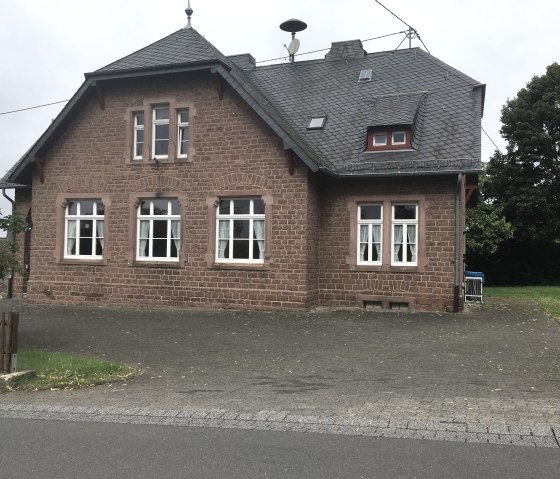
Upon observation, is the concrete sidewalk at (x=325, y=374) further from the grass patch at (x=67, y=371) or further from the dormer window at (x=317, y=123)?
the dormer window at (x=317, y=123)

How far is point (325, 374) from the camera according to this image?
335 inches

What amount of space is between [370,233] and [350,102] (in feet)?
15.3

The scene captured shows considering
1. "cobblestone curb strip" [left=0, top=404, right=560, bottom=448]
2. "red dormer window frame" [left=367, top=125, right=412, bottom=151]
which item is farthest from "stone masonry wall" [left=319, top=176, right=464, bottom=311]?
"cobblestone curb strip" [left=0, top=404, right=560, bottom=448]

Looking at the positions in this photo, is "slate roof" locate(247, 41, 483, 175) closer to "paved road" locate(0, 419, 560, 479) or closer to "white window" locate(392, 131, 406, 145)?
"white window" locate(392, 131, 406, 145)

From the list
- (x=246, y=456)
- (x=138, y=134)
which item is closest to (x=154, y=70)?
(x=138, y=134)

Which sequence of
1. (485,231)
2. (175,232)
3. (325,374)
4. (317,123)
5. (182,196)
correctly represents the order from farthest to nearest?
(485,231), (317,123), (175,232), (182,196), (325,374)

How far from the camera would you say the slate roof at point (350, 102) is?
16.5m

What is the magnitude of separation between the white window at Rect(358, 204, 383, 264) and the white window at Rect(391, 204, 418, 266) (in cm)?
40

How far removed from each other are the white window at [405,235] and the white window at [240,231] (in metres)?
3.57

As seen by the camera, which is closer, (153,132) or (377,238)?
(377,238)

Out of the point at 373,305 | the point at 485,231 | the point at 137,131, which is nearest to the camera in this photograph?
the point at 373,305

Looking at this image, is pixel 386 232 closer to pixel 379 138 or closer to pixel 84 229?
pixel 379 138

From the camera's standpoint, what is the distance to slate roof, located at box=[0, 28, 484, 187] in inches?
650

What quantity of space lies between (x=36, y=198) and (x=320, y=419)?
1547cm
